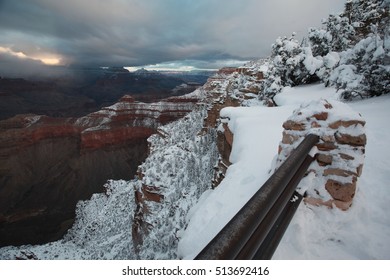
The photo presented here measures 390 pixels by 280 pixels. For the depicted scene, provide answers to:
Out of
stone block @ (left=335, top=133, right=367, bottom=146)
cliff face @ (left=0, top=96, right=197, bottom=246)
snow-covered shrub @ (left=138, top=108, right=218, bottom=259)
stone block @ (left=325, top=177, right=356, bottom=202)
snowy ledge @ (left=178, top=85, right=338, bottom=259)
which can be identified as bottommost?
cliff face @ (left=0, top=96, right=197, bottom=246)

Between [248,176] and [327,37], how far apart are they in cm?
1795

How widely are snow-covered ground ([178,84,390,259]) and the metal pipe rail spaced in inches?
14.8

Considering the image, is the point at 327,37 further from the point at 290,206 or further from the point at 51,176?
the point at 51,176

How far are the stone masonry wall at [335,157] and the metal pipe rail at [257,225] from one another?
2.08 feet

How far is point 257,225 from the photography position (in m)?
1.60

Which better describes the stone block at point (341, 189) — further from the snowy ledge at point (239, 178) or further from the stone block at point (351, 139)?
the snowy ledge at point (239, 178)

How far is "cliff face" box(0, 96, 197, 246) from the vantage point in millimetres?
61781

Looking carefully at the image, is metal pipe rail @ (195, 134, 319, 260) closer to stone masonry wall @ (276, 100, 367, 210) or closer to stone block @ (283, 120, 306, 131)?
stone masonry wall @ (276, 100, 367, 210)

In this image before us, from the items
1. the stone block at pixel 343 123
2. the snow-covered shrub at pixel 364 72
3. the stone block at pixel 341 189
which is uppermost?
the snow-covered shrub at pixel 364 72

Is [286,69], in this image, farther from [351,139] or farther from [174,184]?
[174,184]

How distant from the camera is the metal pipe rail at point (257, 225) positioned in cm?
131

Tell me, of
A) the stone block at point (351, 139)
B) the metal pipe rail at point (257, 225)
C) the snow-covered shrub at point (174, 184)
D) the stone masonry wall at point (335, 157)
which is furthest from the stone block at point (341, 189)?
the snow-covered shrub at point (174, 184)

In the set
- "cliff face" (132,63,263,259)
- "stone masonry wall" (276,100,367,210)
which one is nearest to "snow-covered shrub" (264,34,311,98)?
"cliff face" (132,63,263,259)

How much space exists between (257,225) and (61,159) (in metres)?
120
